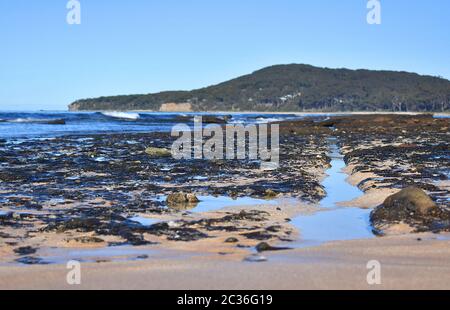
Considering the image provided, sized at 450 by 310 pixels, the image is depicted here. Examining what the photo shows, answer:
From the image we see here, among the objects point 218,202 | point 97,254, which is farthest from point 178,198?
point 97,254

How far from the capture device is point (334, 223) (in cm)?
761

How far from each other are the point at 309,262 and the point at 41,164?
37.4ft

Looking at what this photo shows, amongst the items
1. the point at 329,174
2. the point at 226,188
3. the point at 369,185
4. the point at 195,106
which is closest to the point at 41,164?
the point at 226,188

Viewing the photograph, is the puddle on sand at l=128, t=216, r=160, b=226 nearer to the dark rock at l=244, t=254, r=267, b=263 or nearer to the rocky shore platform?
the rocky shore platform

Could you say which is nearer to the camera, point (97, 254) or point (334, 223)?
point (97, 254)

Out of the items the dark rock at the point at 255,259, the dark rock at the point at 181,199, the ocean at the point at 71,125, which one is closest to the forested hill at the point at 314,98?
the ocean at the point at 71,125

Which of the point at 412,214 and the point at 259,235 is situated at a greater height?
the point at 412,214

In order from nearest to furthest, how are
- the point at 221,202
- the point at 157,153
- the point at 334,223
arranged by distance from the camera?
the point at 334,223
the point at 221,202
the point at 157,153

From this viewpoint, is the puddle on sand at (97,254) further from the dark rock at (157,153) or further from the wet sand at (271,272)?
the dark rock at (157,153)

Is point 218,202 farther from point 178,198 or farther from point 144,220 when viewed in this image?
point 144,220

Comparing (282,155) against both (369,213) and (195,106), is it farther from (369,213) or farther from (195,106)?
(195,106)

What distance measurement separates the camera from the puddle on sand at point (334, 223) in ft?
21.9

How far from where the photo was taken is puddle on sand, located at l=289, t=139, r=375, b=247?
6660mm

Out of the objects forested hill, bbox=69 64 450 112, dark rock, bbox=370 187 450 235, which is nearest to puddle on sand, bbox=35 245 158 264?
dark rock, bbox=370 187 450 235
